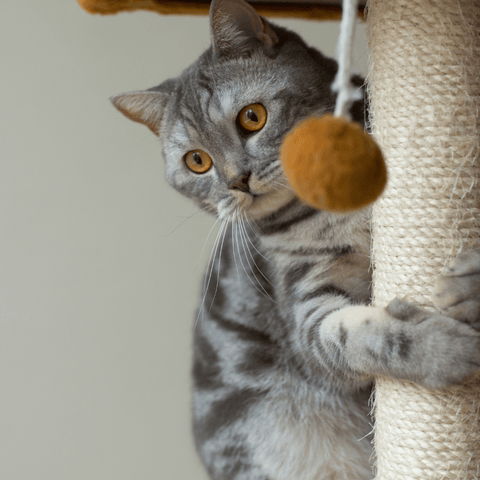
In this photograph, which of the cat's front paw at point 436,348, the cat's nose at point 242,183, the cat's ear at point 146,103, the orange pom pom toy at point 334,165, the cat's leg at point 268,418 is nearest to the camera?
the orange pom pom toy at point 334,165

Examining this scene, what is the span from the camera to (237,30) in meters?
0.95

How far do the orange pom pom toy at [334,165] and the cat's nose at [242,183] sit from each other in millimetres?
444

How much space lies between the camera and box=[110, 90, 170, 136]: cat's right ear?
110 centimetres

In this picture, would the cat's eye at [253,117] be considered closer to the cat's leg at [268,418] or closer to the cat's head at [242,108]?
the cat's head at [242,108]

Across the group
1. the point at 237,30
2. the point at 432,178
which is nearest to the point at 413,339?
the point at 432,178

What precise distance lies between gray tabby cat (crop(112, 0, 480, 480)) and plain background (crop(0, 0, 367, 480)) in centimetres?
57

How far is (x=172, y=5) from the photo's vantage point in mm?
954

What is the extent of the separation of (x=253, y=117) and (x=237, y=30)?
0.62 ft

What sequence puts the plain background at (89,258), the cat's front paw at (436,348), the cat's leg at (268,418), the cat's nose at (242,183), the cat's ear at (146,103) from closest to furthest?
the cat's front paw at (436,348), the cat's nose at (242,183), the cat's leg at (268,418), the cat's ear at (146,103), the plain background at (89,258)

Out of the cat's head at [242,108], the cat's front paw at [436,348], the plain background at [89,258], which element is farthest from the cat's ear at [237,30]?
the plain background at [89,258]

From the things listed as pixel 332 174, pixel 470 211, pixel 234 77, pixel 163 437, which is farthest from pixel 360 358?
pixel 163 437

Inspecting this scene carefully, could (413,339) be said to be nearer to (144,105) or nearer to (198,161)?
(198,161)

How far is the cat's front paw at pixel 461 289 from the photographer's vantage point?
0.64 metres

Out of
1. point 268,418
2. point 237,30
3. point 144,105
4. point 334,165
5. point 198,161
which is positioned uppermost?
point 237,30
